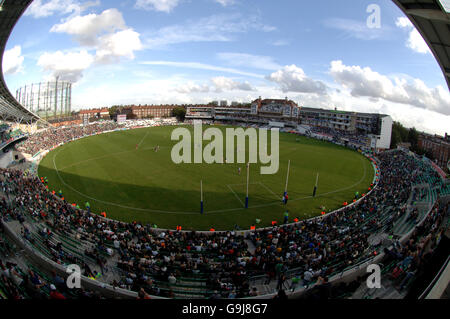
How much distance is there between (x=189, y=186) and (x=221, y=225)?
8.92 metres

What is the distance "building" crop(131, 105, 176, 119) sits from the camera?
130 meters

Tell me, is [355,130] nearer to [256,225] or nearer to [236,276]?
[256,225]

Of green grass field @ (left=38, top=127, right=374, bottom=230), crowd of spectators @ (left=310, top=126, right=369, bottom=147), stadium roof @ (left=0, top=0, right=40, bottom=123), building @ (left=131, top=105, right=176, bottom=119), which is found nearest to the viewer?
stadium roof @ (left=0, top=0, right=40, bottom=123)

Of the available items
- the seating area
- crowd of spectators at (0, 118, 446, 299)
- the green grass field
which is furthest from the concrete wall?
the seating area

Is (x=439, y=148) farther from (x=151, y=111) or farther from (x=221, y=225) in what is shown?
(x=151, y=111)

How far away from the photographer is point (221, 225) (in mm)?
17828

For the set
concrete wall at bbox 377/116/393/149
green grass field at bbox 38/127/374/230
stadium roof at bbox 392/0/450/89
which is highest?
stadium roof at bbox 392/0/450/89

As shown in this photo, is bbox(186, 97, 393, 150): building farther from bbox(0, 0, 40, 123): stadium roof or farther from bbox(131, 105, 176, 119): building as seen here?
bbox(0, 0, 40, 123): stadium roof

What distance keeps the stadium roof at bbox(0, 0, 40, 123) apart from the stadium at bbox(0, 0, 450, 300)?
171mm

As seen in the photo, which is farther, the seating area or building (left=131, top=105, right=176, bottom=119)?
building (left=131, top=105, right=176, bottom=119)

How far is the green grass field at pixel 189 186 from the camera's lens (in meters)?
19.5

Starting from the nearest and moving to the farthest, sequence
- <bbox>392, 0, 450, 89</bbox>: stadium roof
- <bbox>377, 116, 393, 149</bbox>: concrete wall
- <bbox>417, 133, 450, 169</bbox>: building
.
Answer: <bbox>392, 0, 450, 89</bbox>: stadium roof < <bbox>377, 116, 393, 149</bbox>: concrete wall < <bbox>417, 133, 450, 169</bbox>: building
